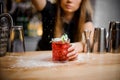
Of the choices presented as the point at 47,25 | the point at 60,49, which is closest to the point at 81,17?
the point at 47,25

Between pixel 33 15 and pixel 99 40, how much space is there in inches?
17.2

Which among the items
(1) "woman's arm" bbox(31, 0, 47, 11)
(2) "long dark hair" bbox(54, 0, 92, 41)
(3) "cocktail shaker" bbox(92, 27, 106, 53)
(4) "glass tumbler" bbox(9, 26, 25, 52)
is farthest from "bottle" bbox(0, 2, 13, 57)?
(3) "cocktail shaker" bbox(92, 27, 106, 53)

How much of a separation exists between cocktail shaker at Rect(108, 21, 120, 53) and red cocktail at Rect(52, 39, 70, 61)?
0.34 meters

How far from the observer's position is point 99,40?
1509 millimetres

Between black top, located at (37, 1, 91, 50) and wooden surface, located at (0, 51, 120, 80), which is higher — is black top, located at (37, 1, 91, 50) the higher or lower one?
the higher one

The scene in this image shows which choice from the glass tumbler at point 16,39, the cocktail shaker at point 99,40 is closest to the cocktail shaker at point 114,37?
the cocktail shaker at point 99,40

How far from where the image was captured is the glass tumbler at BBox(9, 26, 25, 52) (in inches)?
54.0

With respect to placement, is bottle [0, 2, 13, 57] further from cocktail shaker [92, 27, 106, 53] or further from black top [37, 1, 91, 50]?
cocktail shaker [92, 27, 106, 53]

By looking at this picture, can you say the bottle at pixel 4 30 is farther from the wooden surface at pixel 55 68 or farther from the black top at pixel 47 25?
the black top at pixel 47 25

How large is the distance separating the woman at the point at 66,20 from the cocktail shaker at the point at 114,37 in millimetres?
119

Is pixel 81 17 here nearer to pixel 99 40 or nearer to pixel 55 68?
pixel 99 40

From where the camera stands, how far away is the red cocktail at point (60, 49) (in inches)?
51.2

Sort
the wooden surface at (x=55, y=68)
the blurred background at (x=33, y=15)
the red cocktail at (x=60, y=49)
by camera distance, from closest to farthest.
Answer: the wooden surface at (x=55, y=68) < the red cocktail at (x=60, y=49) < the blurred background at (x=33, y=15)

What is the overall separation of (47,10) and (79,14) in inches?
A: 8.1
